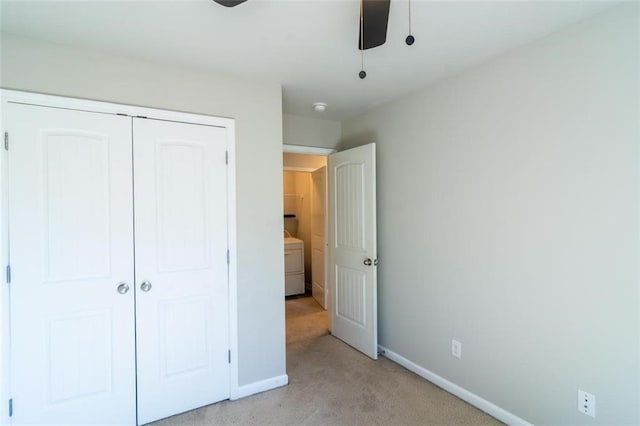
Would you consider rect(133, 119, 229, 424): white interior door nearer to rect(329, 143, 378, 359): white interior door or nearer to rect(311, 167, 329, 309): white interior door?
rect(329, 143, 378, 359): white interior door

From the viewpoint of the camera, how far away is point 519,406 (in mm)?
1962

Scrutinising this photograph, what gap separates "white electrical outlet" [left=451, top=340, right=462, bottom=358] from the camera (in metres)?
2.34

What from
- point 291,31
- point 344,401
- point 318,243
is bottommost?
point 344,401

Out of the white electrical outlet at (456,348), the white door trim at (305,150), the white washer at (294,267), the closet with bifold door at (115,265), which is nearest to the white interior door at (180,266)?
the closet with bifold door at (115,265)

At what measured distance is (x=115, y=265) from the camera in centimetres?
200

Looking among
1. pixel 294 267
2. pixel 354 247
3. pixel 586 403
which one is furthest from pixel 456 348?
pixel 294 267

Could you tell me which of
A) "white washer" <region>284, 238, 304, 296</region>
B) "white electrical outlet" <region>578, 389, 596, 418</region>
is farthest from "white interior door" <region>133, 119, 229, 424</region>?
"white washer" <region>284, 238, 304, 296</region>

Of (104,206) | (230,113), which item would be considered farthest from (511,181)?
(104,206)

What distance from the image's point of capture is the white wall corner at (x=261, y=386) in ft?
7.70

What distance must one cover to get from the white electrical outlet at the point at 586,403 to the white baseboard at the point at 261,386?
192 cm

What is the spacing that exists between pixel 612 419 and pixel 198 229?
2.63 m

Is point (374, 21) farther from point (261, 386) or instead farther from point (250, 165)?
point (261, 386)

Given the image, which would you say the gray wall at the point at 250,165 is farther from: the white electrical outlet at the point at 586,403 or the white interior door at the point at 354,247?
the white electrical outlet at the point at 586,403

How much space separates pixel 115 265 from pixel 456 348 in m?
2.50
